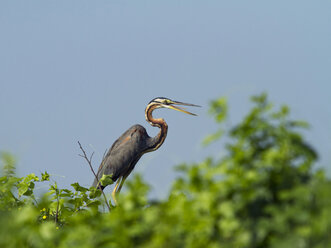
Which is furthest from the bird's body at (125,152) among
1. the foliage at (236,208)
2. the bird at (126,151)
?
the foliage at (236,208)

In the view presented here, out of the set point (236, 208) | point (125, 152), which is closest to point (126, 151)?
point (125, 152)

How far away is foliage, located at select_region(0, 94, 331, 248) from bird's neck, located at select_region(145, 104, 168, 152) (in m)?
8.64

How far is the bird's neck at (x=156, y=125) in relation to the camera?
11.6m

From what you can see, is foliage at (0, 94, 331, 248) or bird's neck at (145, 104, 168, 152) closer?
foliage at (0, 94, 331, 248)

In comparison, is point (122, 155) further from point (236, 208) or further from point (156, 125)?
point (236, 208)

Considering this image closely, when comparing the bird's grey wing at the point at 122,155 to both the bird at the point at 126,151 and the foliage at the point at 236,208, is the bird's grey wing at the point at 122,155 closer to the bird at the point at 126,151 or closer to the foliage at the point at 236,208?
the bird at the point at 126,151

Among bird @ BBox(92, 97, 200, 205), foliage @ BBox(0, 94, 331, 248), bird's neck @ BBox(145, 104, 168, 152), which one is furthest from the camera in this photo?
bird's neck @ BBox(145, 104, 168, 152)

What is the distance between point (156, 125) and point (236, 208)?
949 centimetres

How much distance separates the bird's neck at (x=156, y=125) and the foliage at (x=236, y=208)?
28.4ft

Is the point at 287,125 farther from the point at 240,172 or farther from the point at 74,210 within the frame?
the point at 74,210

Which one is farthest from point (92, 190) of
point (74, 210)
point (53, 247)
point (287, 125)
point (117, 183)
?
point (117, 183)

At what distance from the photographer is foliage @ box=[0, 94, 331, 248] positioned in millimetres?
2430

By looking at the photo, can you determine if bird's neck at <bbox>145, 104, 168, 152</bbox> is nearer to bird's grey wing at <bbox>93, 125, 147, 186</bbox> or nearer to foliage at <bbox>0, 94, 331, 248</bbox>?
bird's grey wing at <bbox>93, 125, 147, 186</bbox>

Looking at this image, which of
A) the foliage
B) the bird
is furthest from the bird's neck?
the foliage
